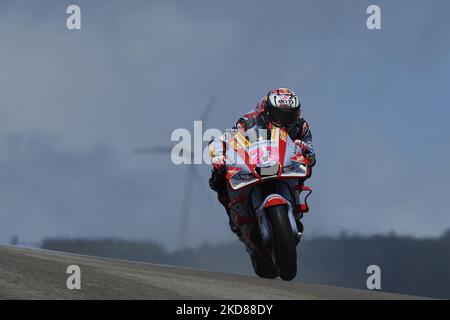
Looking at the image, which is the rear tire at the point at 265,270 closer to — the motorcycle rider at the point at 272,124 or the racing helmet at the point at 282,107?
the motorcycle rider at the point at 272,124

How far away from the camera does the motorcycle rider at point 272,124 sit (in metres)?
13.8

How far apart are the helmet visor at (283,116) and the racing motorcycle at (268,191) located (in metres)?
0.30

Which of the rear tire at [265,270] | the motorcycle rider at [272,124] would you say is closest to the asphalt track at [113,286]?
the rear tire at [265,270]

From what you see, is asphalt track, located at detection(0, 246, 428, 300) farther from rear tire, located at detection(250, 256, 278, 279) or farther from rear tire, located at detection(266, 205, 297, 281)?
rear tire, located at detection(250, 256, 278, 279)

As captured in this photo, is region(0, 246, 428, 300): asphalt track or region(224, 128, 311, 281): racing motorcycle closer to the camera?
region(0, 246, 428, 300): asphalt track

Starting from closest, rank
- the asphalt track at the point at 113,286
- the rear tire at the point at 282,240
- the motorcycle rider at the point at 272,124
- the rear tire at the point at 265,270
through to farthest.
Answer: the asphalt track at the point at 113,286 < the rear tire at the point at 282,240 < the motorcycle rider at the point at 272,124 < the rear tire at the point at 265,270

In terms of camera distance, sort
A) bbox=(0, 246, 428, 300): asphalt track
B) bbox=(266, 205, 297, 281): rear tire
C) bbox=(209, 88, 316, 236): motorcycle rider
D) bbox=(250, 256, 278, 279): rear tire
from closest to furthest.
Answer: bbox=(0, 246, 428, 300): asphalt track < bbox=(266, 205, 297, 281): rear tire < bbox=(209, 88, 316, 236): motorcycle rider < bbox=(250, 256, 278, 279): rear tire

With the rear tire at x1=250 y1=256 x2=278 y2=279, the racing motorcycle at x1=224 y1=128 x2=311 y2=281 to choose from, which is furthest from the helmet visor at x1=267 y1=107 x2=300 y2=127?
the rear tire at x1=250 y1=256 x2=278 y2=279

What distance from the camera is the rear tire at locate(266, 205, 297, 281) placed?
12273 millimetres

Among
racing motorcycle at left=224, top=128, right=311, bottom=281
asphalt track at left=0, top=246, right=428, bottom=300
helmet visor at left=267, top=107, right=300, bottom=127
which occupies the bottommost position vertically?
asphalt track at left=0, top=246, right=428, bottom=300

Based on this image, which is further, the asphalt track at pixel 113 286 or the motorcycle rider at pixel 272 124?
the motorcycle rider at pixel 272 124

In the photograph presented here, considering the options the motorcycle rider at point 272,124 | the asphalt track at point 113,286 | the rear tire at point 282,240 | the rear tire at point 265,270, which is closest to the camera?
the asphalt track at point 113,286
